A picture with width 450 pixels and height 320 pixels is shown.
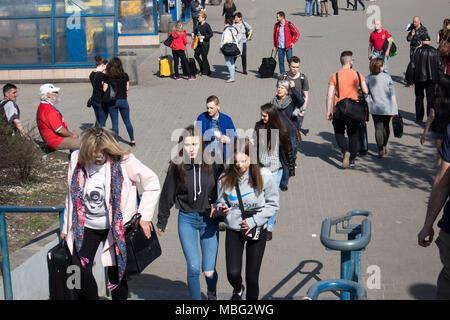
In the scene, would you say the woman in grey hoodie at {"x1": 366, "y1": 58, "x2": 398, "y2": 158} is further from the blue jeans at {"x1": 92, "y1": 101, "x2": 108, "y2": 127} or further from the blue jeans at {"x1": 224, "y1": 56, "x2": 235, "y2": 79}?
the blue jeans at {"x1": 224, "y1": 56, "x2": 235, "y2": 79}

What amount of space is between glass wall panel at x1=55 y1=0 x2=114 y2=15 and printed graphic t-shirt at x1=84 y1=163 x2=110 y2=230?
12.5 meters

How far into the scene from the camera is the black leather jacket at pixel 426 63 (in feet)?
39.5

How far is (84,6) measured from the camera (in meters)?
16.9

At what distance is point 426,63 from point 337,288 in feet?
30.8

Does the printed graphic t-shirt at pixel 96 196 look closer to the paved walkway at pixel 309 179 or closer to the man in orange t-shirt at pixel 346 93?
the paved walkway at pixel 309 179

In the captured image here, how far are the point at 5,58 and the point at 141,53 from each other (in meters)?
4.85

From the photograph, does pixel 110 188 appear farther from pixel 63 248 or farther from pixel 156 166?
pixel 156 166

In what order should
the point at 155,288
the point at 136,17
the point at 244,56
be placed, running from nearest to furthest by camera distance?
the point at 155,288 → the point at 244,56 → the point at 136,17

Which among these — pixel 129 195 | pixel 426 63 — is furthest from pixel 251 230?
pixel 426 63

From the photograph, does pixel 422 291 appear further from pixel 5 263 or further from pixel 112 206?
pixel 5 263

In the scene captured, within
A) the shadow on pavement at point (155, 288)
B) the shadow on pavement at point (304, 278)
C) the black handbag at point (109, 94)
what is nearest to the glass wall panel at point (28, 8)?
the black handbag at point (109, 94)

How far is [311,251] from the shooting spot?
7.52 metres

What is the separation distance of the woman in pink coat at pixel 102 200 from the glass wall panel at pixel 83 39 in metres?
12.3
